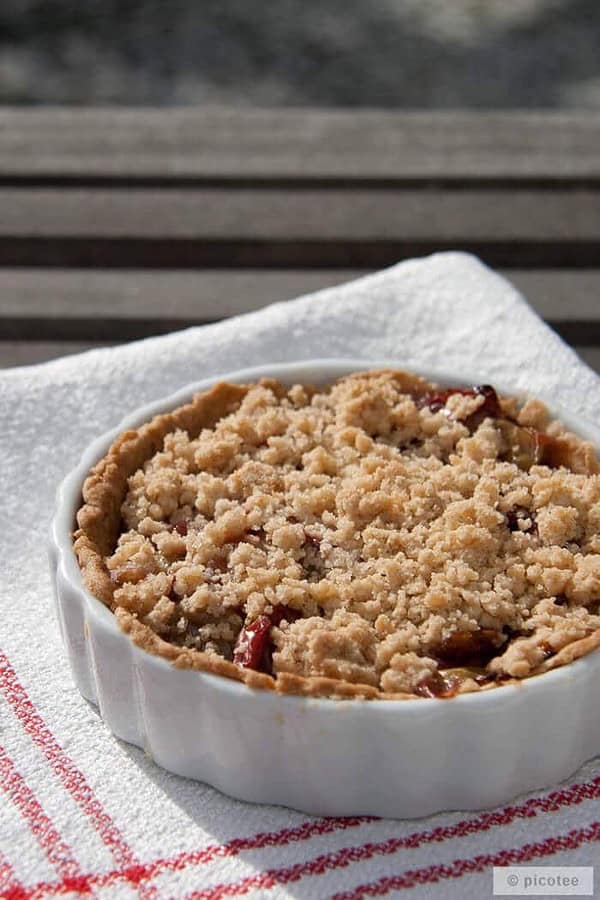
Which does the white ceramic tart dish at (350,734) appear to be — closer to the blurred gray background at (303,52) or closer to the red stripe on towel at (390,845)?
the red stripe on towel at (390,845)

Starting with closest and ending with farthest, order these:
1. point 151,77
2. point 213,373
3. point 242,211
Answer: point 213,373 → point 242,211 → point 151,77

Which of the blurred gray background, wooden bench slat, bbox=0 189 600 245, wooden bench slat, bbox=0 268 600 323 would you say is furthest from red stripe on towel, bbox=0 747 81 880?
the blurred gray background

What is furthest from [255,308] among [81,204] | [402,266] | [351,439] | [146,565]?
[146,565]

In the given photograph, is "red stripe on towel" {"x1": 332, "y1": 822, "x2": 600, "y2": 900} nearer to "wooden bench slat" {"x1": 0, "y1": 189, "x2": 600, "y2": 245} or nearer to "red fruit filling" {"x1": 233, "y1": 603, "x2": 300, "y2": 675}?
"red fruit filling" {"x1": 233, "y1": 603, "x2": 300, "y2": 675}

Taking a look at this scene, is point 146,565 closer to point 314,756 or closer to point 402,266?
point 314,756

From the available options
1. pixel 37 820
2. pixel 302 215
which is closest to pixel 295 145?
pixel 302 215

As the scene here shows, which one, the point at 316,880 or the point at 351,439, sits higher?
the point at 351,439

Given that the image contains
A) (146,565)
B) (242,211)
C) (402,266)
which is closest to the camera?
(146,565)

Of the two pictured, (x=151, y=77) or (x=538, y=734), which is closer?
(x=538, y=734)

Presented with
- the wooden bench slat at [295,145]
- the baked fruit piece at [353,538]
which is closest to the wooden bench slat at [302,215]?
the wooden bench slat at [295,145]
